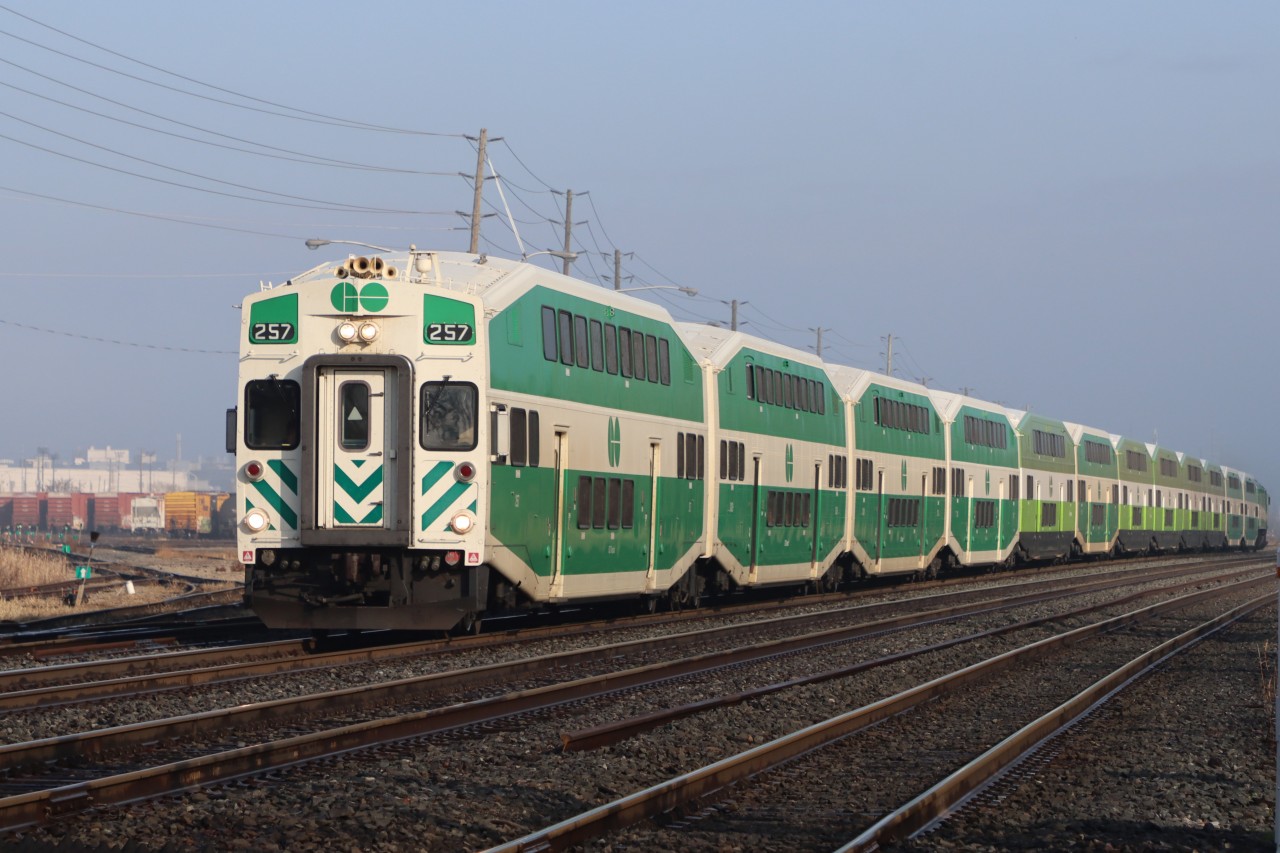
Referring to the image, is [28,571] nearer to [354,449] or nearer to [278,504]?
[278,504]

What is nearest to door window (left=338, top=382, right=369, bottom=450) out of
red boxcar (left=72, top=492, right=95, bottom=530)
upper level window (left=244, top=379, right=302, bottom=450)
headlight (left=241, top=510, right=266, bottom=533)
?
upper level window (left=244, top=379, right=302, bottom=450)

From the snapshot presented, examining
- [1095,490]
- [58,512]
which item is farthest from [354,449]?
[58,512]

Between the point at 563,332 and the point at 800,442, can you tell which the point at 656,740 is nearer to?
the point at 563,332

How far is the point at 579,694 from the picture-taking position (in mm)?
14039

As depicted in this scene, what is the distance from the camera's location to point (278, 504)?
1692 cm

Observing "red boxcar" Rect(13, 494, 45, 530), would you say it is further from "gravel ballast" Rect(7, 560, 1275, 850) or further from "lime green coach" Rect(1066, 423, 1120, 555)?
"gravel ballast" Rect(7, 560, 1275, 850)

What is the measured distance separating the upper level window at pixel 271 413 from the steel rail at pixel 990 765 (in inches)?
342

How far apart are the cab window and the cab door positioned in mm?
366

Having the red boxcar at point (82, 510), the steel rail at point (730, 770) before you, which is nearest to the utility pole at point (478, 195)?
the steel rail at point (730, 770)

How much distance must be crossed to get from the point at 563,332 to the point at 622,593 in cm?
438

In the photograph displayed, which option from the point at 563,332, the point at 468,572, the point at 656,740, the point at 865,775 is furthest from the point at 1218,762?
the point at 563,332

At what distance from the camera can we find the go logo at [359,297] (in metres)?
17.0

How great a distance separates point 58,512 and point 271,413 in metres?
102

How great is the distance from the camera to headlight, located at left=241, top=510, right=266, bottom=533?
55.3ft
